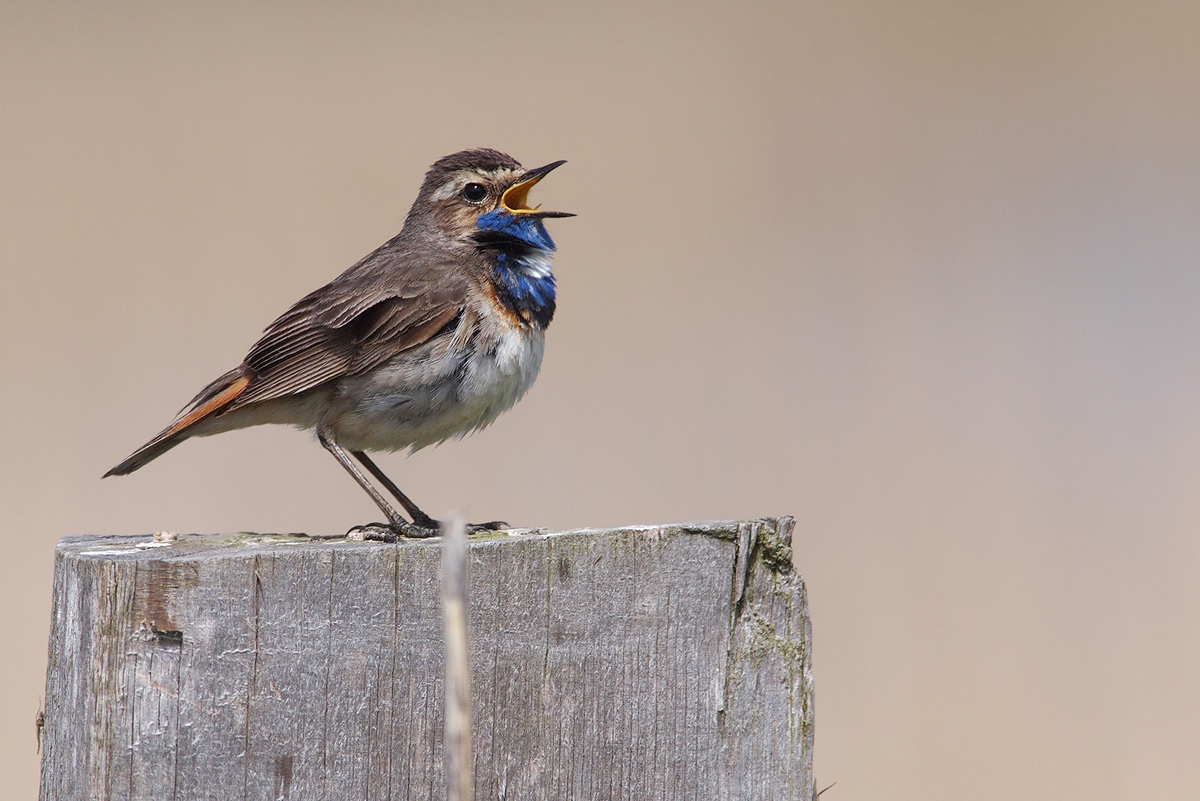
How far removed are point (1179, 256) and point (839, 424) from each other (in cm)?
332

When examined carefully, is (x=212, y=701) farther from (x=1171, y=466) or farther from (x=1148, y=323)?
(x=1148, y=323)

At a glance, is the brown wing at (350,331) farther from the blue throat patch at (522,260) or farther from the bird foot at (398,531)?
the bird foot at (398,531)

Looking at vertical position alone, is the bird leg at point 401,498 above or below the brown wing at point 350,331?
below

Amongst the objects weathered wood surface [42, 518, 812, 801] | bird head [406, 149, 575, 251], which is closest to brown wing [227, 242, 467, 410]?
Result: bird head [406, 149, 575, 251]

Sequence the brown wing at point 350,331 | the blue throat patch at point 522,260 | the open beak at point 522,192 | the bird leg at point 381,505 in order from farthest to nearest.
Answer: the open beak at point 522,192 → the blue throat patch at point 522,260 → the brown wing at point 350,331 → the bird leg at point 381,505

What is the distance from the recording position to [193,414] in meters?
5.19

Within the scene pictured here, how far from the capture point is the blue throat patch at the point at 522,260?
18.0 ft

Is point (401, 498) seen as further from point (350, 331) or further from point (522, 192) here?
point (522, 192)

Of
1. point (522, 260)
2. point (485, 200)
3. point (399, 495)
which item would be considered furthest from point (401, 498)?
point (485, 200)

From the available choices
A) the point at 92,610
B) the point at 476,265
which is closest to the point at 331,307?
the point at 476,265

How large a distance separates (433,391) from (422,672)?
94.0 inches

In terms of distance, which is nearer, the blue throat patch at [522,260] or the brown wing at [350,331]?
the brown wing at [350,331]

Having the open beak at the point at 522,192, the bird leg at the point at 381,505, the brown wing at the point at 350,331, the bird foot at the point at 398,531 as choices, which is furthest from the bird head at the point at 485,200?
the bird foot at the point at 398,531

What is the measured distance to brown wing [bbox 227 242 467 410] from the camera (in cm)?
516
